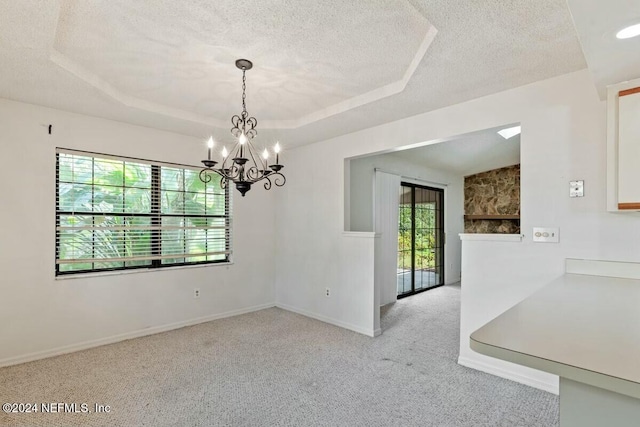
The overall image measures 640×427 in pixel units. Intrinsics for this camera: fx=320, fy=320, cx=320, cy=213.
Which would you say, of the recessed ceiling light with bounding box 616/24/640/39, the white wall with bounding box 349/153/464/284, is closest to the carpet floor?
the white wall with bounding box 349/153/464/284

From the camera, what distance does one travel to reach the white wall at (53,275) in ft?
9.78

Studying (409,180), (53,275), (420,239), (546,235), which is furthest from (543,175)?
(53,275)

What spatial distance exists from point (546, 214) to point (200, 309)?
13.0ft

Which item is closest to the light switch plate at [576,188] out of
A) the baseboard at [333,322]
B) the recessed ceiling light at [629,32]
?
the recessed ceiling light at [629,32]

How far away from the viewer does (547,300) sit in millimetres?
1433

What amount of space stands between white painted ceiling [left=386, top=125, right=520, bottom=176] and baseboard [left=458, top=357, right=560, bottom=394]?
9.95 ft

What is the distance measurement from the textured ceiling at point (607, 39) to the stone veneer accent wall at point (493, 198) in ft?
18.7

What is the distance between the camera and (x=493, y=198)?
7.37m

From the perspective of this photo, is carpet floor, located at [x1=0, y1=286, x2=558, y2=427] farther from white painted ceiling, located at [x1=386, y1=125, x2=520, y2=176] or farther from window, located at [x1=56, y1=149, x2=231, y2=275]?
white painted ceiling, located at [x1=386, y1=125, x2=520, y2=176]

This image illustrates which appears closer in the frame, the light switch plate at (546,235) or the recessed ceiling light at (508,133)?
the light switch plate at (546,235)

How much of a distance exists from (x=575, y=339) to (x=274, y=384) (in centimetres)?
220

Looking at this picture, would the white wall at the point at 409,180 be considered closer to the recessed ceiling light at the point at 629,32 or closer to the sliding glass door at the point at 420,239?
the sliding glass door at the point at 420,239

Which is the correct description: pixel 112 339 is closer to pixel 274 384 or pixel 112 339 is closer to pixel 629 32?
pixel 274 384

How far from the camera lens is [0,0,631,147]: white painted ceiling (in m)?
1.85
